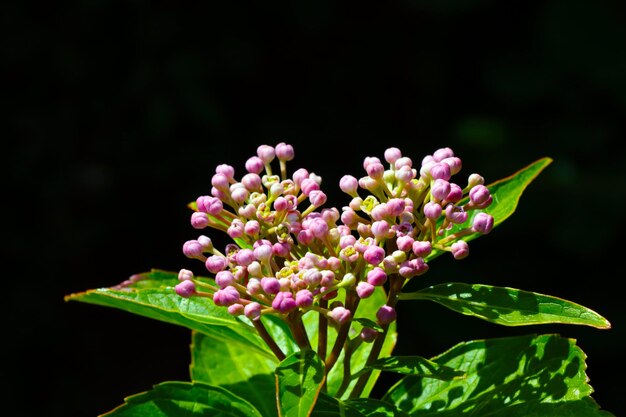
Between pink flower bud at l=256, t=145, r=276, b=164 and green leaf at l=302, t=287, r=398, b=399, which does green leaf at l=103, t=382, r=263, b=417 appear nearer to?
green leaf at l=302, t=287, r=398, b=399

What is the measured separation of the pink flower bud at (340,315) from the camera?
1746 millimetres

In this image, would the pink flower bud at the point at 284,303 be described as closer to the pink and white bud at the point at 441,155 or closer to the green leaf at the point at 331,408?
the green leaf at the point at 331,408

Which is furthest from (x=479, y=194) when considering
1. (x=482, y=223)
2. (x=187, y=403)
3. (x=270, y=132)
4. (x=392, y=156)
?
(x=270, y=132)

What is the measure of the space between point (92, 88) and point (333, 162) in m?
1.79

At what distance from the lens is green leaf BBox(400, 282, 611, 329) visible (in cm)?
170

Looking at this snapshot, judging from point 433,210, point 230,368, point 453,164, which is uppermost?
point 453,164

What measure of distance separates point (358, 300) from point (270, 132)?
14.3 feet

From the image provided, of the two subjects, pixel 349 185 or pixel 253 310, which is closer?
pixel 253 310

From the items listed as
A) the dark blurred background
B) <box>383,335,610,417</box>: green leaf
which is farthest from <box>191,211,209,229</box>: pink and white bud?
the dark blurred background

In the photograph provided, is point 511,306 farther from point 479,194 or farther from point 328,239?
point 328,239

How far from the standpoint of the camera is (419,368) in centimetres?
179

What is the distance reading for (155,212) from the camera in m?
6.17

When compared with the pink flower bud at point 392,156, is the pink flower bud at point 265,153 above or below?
above

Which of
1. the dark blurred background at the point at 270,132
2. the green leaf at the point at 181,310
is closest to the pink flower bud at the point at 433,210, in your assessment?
the green leaf at the point at 181,310
